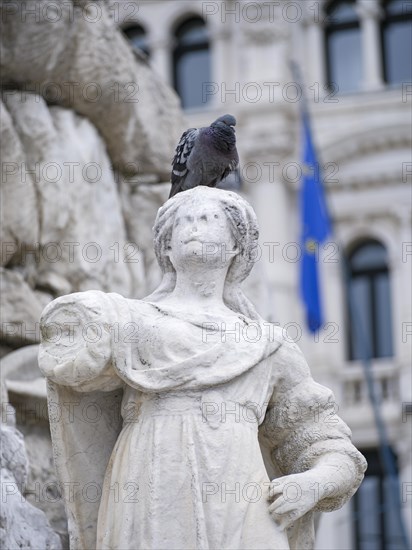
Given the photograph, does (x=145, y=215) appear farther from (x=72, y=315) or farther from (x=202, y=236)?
(x=72, y=315)

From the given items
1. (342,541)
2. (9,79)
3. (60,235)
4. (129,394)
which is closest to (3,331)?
(60,235)

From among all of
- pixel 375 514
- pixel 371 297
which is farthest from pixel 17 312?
pixel 371 297

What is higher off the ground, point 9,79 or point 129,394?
point 9,79

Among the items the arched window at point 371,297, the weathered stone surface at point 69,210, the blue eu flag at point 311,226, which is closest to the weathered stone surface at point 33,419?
the weathered stone surface at point 69,210

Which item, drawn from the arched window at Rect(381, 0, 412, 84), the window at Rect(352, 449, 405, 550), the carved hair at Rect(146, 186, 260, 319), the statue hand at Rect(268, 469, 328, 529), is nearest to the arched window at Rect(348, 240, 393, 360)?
the window at Rect(352, 449, 405, 550)

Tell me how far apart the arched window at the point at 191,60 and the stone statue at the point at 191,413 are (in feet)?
105

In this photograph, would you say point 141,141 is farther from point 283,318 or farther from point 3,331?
point 283,318

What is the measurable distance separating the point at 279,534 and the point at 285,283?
2924 cm

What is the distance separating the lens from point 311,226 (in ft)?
105

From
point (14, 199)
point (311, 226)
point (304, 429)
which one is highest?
point (14, 199)

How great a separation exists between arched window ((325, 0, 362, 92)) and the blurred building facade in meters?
0.03

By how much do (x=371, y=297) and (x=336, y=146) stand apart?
9.65 feet

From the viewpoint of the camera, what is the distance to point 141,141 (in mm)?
14969

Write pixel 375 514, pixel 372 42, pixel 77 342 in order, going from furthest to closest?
pixel 372 42 < pixel 375 514 < pixel 77 342
